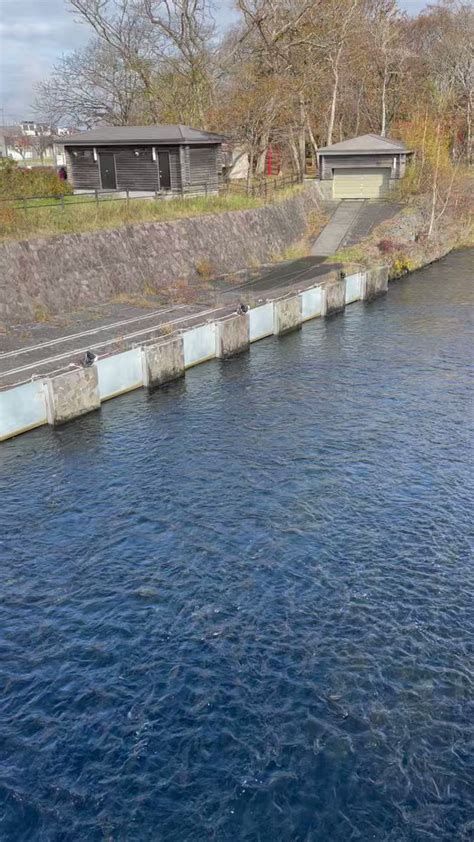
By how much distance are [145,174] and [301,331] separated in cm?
2195

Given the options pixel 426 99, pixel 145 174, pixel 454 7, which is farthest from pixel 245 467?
pixel 454 7

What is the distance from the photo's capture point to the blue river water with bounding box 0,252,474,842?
11844mm

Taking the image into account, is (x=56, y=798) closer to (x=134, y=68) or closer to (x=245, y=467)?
(x=245, y=467)

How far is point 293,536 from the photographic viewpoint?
763 inches

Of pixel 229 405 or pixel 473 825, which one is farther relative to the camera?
pixel 229 405

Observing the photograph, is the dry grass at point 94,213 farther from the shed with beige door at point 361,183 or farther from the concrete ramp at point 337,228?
the shed with beige door at point 361,183

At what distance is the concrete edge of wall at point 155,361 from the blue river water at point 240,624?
3.55 ft

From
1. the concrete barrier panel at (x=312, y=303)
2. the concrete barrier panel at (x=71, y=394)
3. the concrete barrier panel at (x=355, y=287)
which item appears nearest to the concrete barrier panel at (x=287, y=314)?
the concrete barrier panel at (x=312, y=303)

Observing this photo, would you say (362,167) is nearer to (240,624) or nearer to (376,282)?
(376,282)

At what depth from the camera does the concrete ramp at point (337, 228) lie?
5662 cm

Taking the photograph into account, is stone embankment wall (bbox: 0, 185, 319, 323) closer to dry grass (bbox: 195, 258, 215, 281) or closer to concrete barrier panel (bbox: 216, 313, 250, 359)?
dry grass (bbox: 195, 258, 215, 281)

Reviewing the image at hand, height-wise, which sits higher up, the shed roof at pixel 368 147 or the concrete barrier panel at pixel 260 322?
the shed roof at pixel 368 147

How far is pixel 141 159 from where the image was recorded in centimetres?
5278

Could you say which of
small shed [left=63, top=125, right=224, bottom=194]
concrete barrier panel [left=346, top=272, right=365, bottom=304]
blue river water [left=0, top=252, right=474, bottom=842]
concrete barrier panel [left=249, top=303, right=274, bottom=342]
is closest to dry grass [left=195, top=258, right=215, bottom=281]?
small shed [left=63, top=125, right=224, bottom=194]
